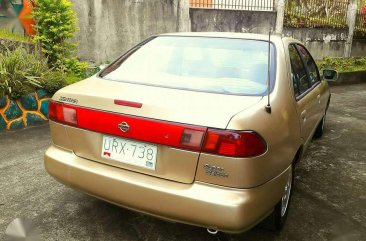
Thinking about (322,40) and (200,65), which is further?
(322,40)

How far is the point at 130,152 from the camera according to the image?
2309mm

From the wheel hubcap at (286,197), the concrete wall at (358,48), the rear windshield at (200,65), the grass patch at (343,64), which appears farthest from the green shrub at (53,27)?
the concrete wall at (358,48)

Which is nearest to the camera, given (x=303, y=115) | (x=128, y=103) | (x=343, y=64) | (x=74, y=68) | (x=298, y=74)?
(x=128, y=103)

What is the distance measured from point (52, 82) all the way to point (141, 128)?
371 centimetres

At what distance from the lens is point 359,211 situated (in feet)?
10.6

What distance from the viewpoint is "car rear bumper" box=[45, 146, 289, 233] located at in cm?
211

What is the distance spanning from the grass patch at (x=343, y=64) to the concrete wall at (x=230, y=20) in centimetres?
205

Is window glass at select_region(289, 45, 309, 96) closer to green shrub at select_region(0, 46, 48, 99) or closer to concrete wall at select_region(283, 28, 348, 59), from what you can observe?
green shrub at select_region(0, 46, 48, 99)

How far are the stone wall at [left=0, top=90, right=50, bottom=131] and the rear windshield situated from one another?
8.39 feet

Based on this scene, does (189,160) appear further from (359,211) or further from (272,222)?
(359,211)

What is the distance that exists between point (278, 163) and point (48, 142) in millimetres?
3283

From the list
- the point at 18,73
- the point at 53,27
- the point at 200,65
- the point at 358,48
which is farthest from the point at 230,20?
the point at 200,65

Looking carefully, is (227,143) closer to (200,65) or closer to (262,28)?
(200,65)

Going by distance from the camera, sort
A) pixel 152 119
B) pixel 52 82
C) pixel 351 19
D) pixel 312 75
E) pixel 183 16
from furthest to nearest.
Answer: pixel 351 19 < pixel 183 16 < pixel 52 82 < pixel 312 75 < pixel 152 119
